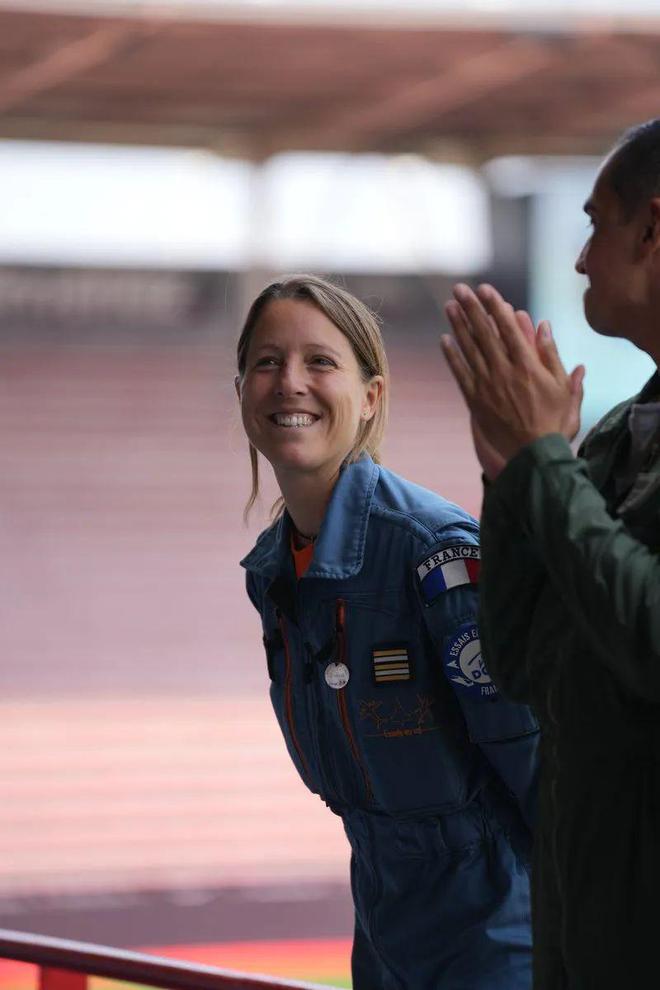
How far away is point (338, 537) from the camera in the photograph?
128cm

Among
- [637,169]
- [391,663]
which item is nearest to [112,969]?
[391,663]

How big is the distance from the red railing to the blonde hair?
0.47m

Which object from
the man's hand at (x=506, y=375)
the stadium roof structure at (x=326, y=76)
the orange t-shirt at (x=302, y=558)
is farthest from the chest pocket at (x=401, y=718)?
Result: the stadium roof structure at (x=326, y=76)

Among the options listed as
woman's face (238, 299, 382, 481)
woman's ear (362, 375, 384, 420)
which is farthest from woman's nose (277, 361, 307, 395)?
woman's ear (362, 375, 384, 420)

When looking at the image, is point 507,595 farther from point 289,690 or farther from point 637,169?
point 289,690

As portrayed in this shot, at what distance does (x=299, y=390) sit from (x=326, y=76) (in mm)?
6769

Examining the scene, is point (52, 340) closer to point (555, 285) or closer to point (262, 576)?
point (555, 285)

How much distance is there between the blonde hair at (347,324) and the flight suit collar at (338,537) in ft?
0.15

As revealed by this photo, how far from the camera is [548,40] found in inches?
267

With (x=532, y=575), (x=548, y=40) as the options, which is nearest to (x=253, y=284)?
(x=548, y=40)

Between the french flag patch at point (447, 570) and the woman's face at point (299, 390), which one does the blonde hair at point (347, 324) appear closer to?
the woman's face at point (299, 390)

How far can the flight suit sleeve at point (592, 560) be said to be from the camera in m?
0.78

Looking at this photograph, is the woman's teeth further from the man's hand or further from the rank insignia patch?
the man's hand

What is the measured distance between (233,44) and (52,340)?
4.08 meters
